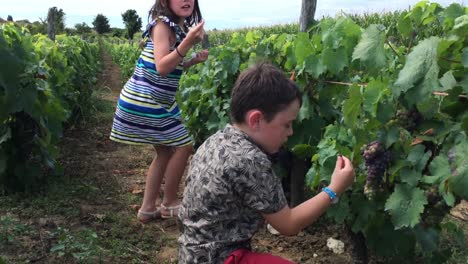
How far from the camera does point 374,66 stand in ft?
6.59

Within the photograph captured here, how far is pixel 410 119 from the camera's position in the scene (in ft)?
6.50

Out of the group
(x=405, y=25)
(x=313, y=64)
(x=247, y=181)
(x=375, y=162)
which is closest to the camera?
(x=247, y=181)

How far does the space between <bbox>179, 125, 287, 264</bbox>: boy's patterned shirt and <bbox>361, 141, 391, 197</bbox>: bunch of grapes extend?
0.35 metres

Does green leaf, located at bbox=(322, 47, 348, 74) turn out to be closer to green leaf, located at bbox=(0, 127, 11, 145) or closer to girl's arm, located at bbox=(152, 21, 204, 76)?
girl's arm, located at bbox=(152, 21, 204, 76)

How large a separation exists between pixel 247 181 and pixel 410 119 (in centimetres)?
69

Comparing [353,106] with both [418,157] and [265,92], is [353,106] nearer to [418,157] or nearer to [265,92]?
[418,157]

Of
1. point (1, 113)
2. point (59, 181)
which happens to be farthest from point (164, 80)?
point (59, 181)

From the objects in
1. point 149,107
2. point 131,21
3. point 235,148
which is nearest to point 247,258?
point 235,148

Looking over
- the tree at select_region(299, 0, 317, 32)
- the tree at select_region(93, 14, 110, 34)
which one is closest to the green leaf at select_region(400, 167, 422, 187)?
the tree at select_region(299, 0, 317, 32)

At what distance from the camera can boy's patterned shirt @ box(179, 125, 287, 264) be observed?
1.85 metres

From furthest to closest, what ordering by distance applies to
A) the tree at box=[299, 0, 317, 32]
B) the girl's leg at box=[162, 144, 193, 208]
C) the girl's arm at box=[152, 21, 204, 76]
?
1. the tree at box=[299, 0, 317, 32]
2. the girl's leg at box=[162, 144, 193, 208]
3. the girl's arm at box=[152, 21, 204, 76]

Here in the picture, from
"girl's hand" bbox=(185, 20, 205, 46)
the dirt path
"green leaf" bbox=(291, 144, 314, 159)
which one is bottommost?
the dirt path

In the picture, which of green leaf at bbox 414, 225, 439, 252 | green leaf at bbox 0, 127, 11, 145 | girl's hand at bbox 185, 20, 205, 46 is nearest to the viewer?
green leaf at bbox 414, 225, 439, 252

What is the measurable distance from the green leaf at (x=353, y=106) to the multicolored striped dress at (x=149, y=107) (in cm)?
143
